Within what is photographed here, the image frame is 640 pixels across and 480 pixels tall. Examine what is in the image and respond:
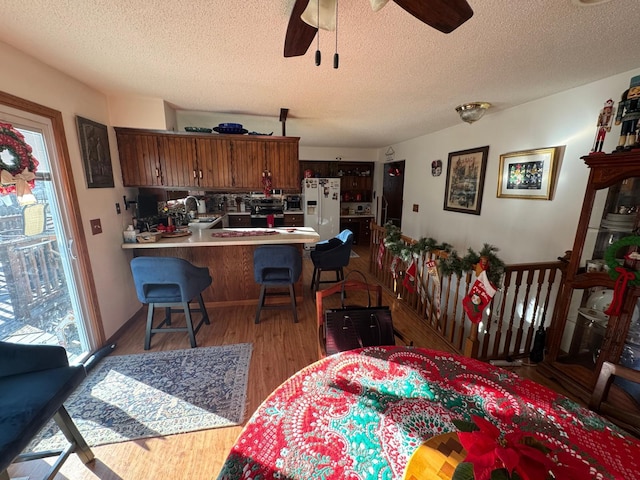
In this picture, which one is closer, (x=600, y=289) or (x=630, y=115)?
(x=630, y=115)

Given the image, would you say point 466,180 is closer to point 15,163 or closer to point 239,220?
point 15,163

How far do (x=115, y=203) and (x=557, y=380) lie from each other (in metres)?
4.31

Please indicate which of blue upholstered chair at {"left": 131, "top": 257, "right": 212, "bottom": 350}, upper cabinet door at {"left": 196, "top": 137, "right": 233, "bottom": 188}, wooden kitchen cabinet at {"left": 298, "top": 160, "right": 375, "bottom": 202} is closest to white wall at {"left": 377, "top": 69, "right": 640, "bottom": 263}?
wooden kitchen cabinet at {"left": 298, "top": 160, "right": 375, "bottom": 202}

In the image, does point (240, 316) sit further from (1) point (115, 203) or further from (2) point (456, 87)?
(2) point (456, 87)

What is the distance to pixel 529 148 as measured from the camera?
268cm

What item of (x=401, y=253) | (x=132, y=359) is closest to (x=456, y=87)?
(x=401, y=253)

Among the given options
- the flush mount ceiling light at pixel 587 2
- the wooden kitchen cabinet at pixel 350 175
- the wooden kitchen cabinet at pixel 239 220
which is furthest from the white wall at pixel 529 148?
the wooden kitchen cabinet at pixel 239 220

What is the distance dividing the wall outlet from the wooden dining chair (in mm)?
3416

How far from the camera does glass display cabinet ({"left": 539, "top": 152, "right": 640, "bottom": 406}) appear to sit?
1.64m

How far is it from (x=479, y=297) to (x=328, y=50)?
2.14 metres

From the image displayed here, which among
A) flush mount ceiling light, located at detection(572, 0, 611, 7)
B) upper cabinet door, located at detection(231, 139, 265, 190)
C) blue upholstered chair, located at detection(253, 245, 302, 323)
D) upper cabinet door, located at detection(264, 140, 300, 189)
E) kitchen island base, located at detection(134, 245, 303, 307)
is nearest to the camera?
flush mount ceiling light, located at detection(572, 0, 611, 7)

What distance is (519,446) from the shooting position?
23.5 inches

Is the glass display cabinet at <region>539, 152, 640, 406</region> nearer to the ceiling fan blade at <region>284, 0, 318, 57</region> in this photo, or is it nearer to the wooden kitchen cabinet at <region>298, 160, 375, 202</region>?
the ceiling fan blade at <region>284, 0, 318, 57</region>

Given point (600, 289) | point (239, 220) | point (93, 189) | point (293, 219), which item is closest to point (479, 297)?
point (600, 289)
